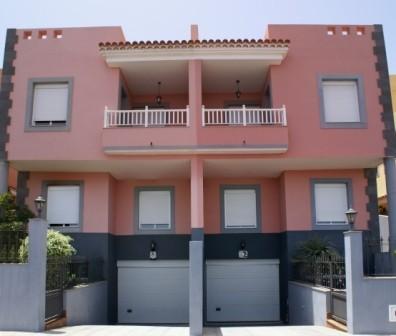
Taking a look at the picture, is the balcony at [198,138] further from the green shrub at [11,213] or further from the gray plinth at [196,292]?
the gray plinth at [196,292]

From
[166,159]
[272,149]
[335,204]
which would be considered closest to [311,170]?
[335,204]

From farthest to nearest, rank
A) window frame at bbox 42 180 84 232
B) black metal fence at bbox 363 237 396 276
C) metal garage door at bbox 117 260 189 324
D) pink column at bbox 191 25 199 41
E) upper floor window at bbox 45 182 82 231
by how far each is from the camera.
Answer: metal garage door at bbox 117 260 189 324 → pink column at bbox 191 25 199 41 → upper floor window at bbox 45 182 82 231 → window frame at bbox 42 180 84 232 → black metal fence at bbox 363 237 396 276

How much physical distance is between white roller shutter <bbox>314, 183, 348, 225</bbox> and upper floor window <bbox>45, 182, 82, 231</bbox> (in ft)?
26.5

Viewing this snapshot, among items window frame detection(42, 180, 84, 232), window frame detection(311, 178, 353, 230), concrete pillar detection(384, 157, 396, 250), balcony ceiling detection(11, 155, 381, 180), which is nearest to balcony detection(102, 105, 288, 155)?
balcony ceiling detection(11, 155, 381, 180)

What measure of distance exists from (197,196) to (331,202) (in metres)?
4.92

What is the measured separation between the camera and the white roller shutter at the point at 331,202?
16.5m

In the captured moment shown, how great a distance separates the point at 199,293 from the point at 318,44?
367 inches

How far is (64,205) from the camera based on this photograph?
16.6 m

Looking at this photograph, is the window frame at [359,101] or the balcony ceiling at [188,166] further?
the window frame at [359,101]

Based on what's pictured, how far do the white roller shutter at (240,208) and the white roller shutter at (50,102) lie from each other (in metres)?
6.40

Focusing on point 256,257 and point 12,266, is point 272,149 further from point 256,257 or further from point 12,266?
point 12,266

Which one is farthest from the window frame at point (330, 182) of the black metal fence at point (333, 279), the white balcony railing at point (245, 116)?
the white balcony railing at point (245, 116)

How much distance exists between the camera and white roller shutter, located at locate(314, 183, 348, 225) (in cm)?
1652

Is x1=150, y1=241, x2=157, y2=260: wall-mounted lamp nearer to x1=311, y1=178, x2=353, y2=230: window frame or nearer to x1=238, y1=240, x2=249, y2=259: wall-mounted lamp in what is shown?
x1=238, y1=240, x2=249, y2=259: wall-mounted lamp
